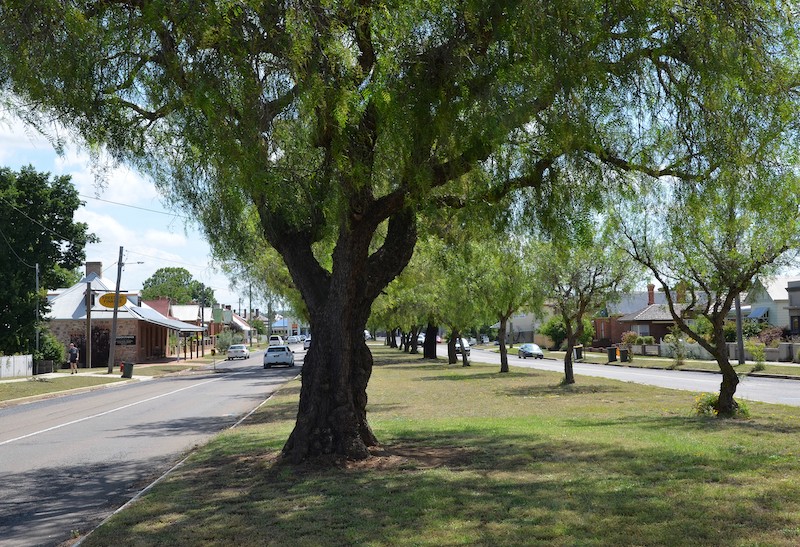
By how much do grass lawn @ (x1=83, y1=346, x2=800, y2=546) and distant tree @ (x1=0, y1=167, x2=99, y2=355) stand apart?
3657cm

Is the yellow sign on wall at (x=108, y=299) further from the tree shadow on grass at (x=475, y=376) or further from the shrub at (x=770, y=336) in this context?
the shrub at (x=770, y=336)

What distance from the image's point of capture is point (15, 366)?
39.1m

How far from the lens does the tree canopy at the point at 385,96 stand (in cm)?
818

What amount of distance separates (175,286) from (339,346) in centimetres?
14937

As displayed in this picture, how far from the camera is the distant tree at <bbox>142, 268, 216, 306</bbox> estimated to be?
151375 millimetres

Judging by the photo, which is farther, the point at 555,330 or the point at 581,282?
→ the point at 555,330

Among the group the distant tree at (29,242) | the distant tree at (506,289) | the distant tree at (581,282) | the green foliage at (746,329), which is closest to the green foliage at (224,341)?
the distant tree at (29,242)

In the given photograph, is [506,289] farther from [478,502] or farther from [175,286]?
[175,286]

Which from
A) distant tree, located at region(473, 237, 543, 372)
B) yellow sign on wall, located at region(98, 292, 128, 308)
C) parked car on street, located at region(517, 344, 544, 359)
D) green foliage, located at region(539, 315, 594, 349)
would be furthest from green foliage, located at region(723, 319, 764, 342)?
yellow sign on wall, located at region(98, 292, 128, 308)

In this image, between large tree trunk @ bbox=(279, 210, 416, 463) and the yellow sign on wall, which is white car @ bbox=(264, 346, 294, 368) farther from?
large tree trunk @ bbox=(279, 210, 416, 463)

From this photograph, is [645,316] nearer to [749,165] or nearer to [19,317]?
[19,317]

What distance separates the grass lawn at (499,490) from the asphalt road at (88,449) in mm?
794

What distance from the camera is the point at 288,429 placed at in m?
15.2

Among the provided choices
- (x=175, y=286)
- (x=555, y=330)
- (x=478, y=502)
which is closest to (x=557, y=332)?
(x=555, y=330)
